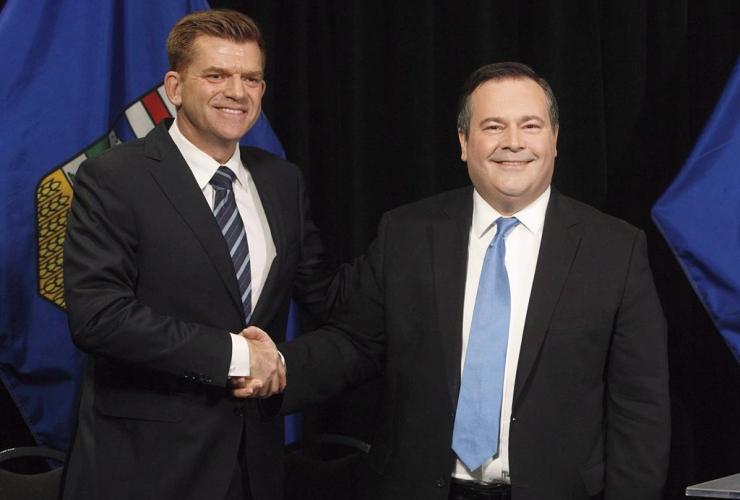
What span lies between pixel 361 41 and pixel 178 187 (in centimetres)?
123

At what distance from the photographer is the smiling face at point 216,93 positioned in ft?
7.82

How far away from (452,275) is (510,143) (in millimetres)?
337

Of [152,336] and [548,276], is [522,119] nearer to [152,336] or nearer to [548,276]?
[548,276]

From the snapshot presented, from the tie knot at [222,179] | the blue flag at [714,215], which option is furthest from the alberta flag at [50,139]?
the blue flag at [714,215]

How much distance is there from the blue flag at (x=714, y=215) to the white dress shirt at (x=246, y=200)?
111 centimetres

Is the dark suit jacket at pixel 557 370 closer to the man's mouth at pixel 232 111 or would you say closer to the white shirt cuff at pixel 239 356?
the white shirt cuff at pixel 239 356

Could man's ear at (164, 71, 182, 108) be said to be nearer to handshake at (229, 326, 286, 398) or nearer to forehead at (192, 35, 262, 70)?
forehead at (192, 35, 262, 70)

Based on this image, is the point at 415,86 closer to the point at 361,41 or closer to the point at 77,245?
the point at 361,41

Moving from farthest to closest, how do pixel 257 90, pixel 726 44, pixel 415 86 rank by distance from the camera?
1. pixel 415 86
2. pixel 726 44
3. pixel 257 90

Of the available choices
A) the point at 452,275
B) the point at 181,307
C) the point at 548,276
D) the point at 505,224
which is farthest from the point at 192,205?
the point at 548,276

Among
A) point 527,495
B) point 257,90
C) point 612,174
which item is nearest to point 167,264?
point 257,90

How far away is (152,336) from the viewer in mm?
2166

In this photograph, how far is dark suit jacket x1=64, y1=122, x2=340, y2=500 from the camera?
2.20 meters

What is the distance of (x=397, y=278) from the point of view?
2.26 m
